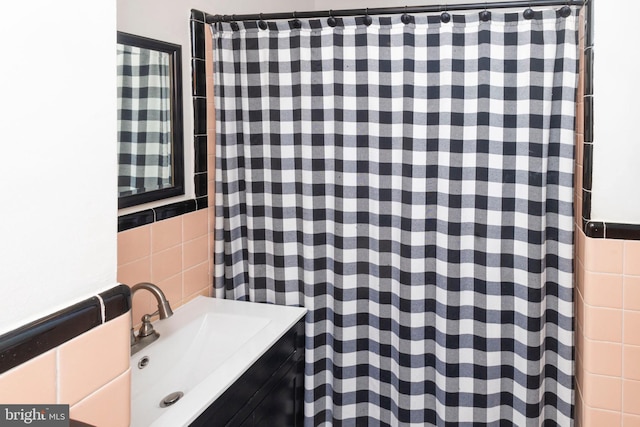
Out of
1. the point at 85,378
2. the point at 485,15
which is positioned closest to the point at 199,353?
the point at 85,378

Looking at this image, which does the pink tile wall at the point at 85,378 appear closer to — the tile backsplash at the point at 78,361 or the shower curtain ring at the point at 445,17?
the tile backsplash at the point at 78,361

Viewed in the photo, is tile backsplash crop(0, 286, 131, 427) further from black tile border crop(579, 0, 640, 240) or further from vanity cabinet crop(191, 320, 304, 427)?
black tile border crop(579, 0, 640, 240)

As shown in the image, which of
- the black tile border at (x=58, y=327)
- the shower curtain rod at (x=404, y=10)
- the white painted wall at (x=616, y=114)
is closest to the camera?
the black tile border at (x=58, y=327)

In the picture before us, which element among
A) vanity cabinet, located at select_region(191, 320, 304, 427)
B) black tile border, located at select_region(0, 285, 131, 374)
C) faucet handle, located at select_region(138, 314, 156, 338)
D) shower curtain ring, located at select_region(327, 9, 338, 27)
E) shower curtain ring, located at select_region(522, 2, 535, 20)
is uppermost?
shower curtain ring, located at select_region(327, 9, 338, 27)

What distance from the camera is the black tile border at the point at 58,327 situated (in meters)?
0.64

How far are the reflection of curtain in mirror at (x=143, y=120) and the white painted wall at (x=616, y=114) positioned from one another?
1417mm

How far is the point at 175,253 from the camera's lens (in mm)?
1898

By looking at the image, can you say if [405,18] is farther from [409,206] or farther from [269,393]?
[269,393]

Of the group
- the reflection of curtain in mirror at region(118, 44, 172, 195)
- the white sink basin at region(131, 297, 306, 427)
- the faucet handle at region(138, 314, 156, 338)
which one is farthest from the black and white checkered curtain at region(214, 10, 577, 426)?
the faucet handle at region(138, 314, 156, 338)

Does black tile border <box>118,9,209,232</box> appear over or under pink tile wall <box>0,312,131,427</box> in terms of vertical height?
over

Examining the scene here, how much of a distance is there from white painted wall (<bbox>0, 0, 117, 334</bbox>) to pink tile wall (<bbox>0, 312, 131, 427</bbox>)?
0.06 meters

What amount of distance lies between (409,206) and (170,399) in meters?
1.02

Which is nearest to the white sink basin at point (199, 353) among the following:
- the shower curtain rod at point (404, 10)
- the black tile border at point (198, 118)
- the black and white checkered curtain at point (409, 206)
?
the black and white checkered curtain at point (409, 206)

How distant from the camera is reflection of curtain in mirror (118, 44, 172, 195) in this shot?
162 cm
